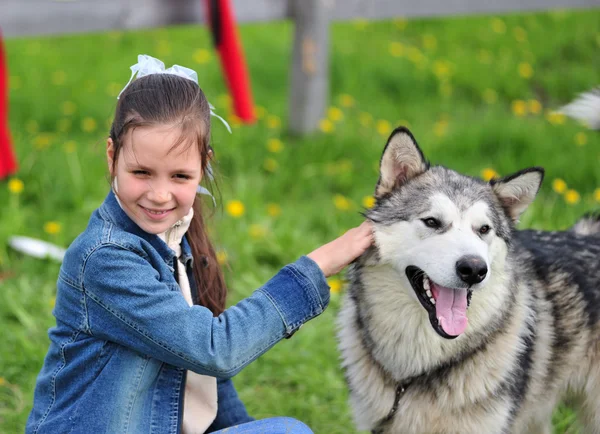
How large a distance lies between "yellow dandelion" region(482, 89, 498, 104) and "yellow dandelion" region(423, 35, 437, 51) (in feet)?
3.16

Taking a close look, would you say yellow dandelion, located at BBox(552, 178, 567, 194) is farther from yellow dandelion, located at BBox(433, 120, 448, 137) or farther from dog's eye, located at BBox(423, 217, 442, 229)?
dog's eye, located at BBox(423, 217, 442, 229)

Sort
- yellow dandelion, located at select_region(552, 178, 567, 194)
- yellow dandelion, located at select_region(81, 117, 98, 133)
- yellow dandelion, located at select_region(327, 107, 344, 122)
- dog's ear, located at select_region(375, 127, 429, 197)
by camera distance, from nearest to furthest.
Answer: dog's ear, located at select_region(375, 127, 429, 197), yellow dandelion, located at select_region(552, 178, 567, 194), yellow dandelion, located at select_region(81, 117, 98, 133), yellow dandelion, located at select_region(327, 107, 344, 122)

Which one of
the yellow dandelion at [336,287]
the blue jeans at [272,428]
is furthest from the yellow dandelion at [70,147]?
the blue jeans at [272,428]

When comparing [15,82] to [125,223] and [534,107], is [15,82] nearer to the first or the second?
[534,107]

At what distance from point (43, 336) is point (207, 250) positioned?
1.30 m

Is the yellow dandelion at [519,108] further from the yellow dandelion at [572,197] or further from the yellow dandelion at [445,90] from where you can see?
the yellow dandelion at [572,197]

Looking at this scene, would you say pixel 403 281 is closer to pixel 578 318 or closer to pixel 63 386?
pixel 578 318

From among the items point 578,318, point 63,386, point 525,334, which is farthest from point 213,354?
point 578,318

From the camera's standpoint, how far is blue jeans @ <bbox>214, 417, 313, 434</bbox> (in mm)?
1934

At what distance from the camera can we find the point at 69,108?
522 cm

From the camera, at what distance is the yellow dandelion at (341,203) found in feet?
13.6

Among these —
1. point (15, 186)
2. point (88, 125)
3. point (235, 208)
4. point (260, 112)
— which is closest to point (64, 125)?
point (88, 125)

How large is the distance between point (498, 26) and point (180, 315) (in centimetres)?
596

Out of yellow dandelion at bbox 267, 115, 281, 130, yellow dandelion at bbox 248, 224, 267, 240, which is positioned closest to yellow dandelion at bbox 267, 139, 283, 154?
yellow dandelion at bbox 267, 115, 281, 130
